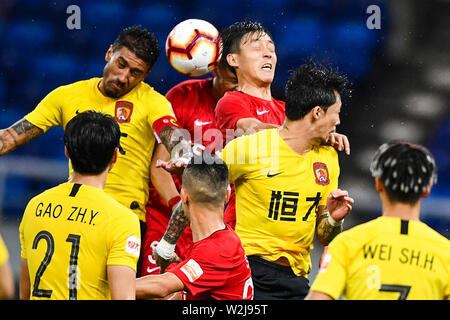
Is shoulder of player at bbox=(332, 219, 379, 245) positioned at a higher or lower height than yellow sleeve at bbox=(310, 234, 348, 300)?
higher

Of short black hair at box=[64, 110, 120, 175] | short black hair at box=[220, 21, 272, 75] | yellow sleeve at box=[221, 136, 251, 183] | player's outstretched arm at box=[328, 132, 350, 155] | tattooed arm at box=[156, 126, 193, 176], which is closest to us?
short black hair at box=[64, 110, 120, 175]

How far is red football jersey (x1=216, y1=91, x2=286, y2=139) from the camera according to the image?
4.71 meters

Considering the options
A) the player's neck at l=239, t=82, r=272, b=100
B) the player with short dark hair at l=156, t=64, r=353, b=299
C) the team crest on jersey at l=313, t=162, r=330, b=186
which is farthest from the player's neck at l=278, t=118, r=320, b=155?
the player's neck at l=239, t=82, r=272, b=100

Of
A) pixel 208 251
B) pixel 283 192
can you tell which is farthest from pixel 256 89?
pixel 208 251

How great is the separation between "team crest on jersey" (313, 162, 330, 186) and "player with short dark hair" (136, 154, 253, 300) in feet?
2.36

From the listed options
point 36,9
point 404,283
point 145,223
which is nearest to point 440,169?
point 145,223

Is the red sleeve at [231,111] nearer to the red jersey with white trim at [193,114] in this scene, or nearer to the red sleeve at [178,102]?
the red jersey with white trim at [193,114]

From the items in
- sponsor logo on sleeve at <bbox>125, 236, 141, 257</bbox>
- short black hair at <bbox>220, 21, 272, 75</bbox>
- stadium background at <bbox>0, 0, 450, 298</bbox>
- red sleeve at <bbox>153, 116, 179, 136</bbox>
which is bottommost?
sponsor logo on sleeve at <bbox>125, 236, 141, 257</bbox>

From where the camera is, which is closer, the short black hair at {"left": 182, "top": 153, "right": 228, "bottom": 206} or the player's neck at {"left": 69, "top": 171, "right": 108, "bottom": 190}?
the player's neck at {"left": 69, "top": 171, "right": 108, "bottom": 190}

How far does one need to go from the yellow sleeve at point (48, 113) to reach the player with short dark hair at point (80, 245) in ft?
5.29

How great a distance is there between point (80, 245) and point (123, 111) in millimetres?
1870

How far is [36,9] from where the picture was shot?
9695mm

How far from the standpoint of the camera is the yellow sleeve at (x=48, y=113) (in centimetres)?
471

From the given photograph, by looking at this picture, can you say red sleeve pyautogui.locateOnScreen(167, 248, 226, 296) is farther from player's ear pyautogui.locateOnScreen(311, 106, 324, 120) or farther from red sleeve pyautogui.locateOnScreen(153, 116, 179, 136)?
red sleeve pyautogui.locateOnScreen(153, 116, 179, 136)
